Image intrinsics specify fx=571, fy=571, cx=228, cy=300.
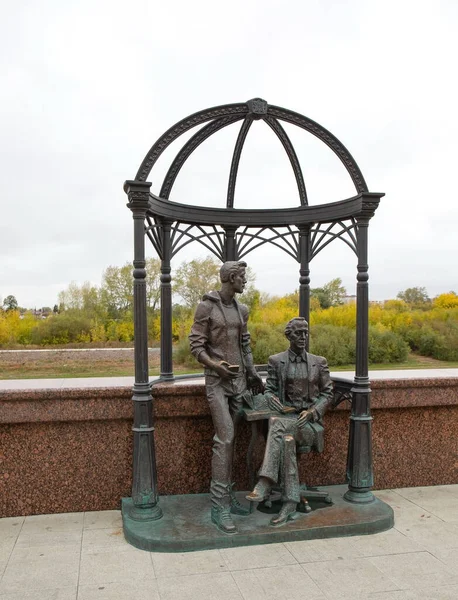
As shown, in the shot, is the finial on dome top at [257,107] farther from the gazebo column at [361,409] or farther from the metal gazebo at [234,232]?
the gazebo column at [361,409]

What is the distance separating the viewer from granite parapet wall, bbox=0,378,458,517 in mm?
5262

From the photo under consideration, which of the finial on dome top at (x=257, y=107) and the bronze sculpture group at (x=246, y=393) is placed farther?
the finial on dome top at (x=257, y=107)

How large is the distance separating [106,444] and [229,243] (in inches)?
99.2

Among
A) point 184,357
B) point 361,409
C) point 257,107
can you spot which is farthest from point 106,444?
point 184,357

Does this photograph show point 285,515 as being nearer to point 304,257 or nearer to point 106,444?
point 106,444

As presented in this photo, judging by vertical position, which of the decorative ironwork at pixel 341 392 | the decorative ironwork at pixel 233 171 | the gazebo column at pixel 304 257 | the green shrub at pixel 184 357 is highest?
the decorative ironwork at pixel 233 171

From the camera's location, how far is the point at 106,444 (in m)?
5.42

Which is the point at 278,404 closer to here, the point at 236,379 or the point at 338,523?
the point at 236,379

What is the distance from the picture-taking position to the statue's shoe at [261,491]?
4727 millimetres

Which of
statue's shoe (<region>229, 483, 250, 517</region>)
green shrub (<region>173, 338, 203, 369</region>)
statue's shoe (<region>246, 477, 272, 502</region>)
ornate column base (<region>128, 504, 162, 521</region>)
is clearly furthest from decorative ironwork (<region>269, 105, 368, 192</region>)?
green shrub (<region>173, 338, 203, 369</region>)

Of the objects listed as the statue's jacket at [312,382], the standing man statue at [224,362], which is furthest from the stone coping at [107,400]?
the statue's jacket at [312,382]

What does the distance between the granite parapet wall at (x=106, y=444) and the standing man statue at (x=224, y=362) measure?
492 millimetres

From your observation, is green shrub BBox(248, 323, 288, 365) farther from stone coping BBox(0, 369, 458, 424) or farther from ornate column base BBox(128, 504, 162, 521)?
ornate column base BBox(128, 504, 162, 521)

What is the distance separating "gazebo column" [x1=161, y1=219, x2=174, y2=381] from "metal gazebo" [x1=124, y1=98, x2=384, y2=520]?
0.01m
